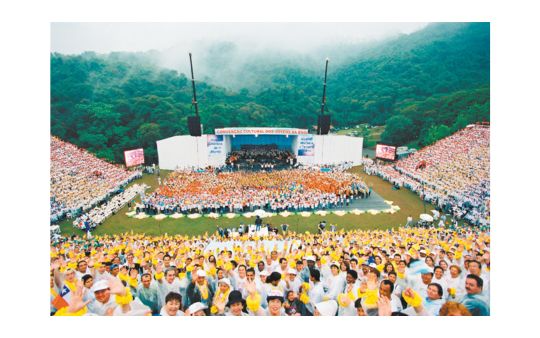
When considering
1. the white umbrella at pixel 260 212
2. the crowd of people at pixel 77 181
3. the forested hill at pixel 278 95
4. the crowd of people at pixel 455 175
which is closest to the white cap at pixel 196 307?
the white umbrella at pixel 260 212

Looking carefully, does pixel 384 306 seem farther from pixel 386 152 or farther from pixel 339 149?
pixel 339 149

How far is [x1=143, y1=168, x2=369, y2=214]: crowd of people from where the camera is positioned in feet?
48.7

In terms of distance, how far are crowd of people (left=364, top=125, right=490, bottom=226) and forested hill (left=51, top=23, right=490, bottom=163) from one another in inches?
226

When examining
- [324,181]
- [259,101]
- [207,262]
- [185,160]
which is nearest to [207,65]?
[259,101]

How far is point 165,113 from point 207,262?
37.9 meters

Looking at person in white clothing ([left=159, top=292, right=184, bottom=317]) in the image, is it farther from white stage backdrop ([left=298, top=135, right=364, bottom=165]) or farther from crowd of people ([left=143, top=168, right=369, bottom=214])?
white stage backdrop ([left=298, top=135, right=364, bottom=165])

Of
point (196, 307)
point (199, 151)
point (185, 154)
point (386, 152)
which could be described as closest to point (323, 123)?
point (196, 307)

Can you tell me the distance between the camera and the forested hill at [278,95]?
34.0m

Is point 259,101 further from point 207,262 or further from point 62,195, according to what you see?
point 207,262

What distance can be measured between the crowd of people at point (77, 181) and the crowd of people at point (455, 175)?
20299 millimetres

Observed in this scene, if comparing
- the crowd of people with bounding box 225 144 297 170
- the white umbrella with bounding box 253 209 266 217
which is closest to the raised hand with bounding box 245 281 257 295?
the white umbrella with bounding box 253 209 266 217

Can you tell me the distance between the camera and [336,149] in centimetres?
2823

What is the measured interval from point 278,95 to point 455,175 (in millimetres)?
44268

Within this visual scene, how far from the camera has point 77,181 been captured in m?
17.6
